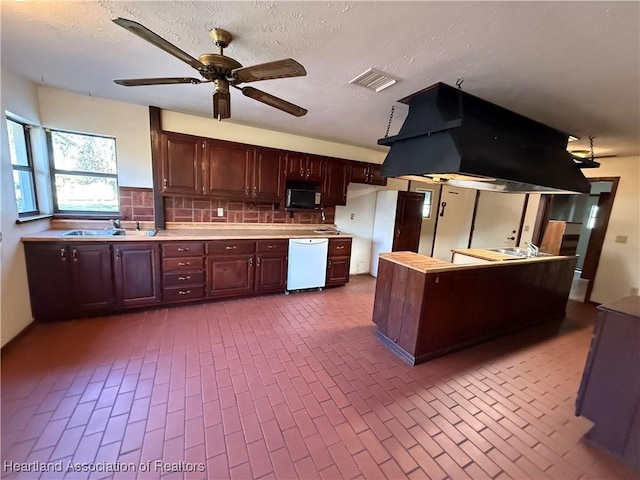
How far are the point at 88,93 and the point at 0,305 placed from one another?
2311 mm

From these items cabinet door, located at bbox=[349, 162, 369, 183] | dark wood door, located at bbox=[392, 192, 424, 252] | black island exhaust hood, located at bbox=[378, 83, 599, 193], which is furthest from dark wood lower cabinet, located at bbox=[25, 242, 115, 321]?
dark wood door, located at bbox=[392, 192, 424, 252]

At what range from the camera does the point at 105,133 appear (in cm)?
314

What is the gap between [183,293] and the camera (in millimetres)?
3305

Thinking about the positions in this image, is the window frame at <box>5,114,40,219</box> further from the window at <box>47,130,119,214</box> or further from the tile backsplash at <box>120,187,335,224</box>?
the tile backsplash at <box>120,187,335,224</box>

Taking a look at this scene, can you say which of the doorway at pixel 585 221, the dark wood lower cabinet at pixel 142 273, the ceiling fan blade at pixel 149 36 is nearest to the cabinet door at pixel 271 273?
the dark wood lower cabinet at pixel 142 273

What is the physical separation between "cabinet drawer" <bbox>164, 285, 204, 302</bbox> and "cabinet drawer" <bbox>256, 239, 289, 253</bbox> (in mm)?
916

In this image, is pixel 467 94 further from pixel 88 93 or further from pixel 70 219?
pixel 70 219

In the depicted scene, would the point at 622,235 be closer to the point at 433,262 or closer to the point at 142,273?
the point at 433,262

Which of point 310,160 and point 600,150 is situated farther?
point 310,160

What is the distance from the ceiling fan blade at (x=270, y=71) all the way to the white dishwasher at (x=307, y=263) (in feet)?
8.14

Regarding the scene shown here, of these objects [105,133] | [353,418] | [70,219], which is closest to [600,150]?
[353,418]

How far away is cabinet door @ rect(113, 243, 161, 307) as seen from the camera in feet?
9.68

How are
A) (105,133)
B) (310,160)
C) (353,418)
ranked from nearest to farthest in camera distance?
(353,418), (105,133), (310,160)

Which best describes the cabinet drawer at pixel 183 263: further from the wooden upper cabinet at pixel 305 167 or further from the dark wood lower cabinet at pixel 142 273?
the wooden upper cabinet at pixel 305 167
